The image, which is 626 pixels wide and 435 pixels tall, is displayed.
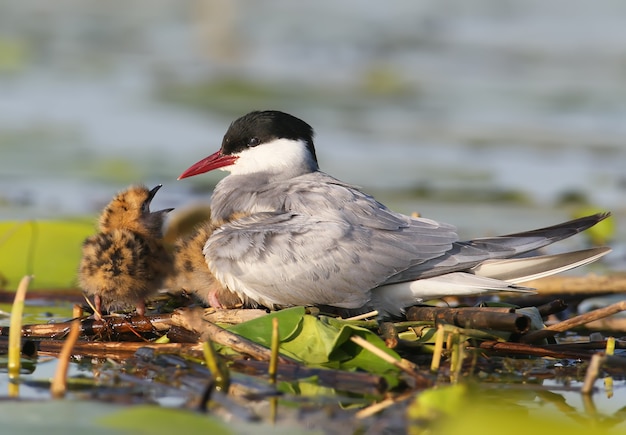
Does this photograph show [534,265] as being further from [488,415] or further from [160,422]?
[160,422]

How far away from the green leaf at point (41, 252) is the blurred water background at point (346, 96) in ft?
4.05

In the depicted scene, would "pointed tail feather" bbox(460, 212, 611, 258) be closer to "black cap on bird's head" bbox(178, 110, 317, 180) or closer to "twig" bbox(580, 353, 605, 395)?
"twig" bbox(580, 353, 605, 395)

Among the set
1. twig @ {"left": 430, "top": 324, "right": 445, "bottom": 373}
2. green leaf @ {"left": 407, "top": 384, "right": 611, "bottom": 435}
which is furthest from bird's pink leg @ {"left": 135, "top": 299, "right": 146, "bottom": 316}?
green leaf @ {"left": 407, "top": 384, "right": 611, "bottom": 435}

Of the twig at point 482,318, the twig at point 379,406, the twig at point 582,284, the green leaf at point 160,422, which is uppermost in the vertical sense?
the twig at point 582,284

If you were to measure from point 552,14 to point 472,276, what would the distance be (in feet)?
42.9

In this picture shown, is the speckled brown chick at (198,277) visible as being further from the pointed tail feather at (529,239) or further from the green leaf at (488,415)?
the green leaf at (488,415)

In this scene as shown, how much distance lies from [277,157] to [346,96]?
752 centimetres

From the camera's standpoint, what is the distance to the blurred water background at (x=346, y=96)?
394 inches

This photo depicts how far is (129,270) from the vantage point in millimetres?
5223

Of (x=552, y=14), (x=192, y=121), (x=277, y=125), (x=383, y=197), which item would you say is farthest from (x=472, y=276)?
(x=552, y=14)

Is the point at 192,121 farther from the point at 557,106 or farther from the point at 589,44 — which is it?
the point at 589,44

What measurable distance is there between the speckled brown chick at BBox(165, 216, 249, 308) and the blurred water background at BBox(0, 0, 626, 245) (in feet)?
10.4

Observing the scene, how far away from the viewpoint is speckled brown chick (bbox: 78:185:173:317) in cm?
522

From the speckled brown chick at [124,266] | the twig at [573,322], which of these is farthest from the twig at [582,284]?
the speckled brown chick at [124,266]
